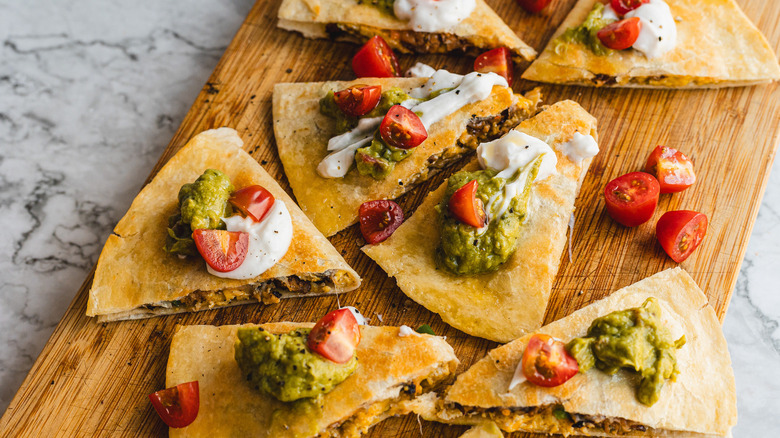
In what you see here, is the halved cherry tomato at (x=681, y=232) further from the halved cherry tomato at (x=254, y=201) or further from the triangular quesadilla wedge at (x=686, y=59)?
the halved cherry tomato at (x=254, y=201)

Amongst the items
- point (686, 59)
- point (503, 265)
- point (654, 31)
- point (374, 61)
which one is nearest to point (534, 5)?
point (654, 31)

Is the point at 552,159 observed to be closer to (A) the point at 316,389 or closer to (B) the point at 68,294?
(A) the point at 316,389

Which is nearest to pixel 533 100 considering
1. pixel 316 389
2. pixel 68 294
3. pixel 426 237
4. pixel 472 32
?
pixel 472 32

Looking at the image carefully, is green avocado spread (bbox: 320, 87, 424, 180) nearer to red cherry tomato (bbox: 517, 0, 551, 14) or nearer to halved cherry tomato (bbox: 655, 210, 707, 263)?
red cherry tomato (bbox: 517, 0, 551, 14)

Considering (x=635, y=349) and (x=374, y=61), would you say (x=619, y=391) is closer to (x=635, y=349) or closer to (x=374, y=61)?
(x=635, y=349)

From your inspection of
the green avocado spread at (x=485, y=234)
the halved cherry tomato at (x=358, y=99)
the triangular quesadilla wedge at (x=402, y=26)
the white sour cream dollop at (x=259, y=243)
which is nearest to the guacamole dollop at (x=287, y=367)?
the white sour cream dollop at (x=259, y=243)

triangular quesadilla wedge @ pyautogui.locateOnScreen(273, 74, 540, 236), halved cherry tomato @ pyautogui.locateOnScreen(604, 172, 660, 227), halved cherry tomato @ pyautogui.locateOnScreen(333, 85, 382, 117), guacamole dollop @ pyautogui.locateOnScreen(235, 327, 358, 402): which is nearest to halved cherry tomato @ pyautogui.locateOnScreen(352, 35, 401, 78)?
triangular quesadilla wedge @ pyautogui.locateOnScreen(273, 74, 540, 236)

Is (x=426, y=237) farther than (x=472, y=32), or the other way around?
(x=472, y=32)
